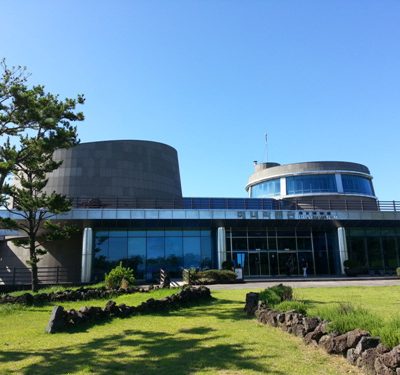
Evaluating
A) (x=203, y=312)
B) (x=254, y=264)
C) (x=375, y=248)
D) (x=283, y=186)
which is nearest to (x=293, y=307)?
(x=203, y=312)

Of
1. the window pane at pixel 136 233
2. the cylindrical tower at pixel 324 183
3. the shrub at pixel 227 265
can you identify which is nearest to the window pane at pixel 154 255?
the window pane at pixel 136 233

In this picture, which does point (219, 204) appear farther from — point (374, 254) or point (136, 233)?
point (374, 254)

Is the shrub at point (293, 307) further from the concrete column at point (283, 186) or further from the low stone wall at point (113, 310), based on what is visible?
the concrete column at point (283, 186)

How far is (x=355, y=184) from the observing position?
4734 cm

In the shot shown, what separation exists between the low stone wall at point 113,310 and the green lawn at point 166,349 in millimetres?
381

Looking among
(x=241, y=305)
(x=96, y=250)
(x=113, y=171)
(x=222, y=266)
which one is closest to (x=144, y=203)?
(x=113, y=171)

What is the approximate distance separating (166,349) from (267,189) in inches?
1773

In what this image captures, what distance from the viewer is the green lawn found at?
6668mm

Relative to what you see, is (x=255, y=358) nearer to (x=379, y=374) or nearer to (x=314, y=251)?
(x=379, y=374)

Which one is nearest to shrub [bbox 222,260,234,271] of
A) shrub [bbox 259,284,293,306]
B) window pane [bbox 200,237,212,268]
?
window pane [bbox 200,237,212,268]

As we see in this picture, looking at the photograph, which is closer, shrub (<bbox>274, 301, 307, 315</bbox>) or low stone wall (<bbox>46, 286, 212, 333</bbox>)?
shrub (<bbox>274, 301, 307, 315</bbox>)

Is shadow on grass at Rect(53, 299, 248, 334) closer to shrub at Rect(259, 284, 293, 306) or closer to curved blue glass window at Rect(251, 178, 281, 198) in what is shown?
shrub at Rect(259, 284, 293, 306)

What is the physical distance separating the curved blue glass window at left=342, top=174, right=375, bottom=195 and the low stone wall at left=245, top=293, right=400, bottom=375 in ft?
131

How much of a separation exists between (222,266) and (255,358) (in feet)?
82.6
